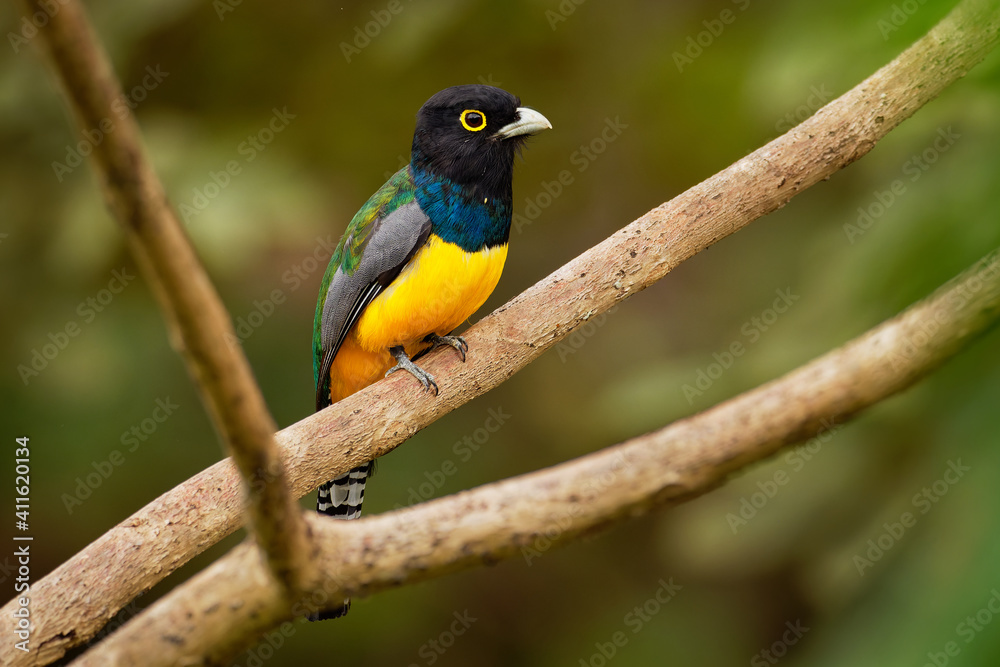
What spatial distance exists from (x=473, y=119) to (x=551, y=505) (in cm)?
Result: 281

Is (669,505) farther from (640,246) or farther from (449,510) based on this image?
(640,246)

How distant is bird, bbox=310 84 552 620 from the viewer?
413 centimetres

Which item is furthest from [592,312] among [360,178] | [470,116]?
[360,178]

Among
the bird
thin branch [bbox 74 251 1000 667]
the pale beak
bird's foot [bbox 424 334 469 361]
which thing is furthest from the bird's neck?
thin branch [bbox 74 251 1000 667]

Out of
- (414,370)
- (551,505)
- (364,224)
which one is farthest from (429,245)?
(551,505)

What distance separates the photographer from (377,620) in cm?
579

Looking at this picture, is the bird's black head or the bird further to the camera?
the bird's black head

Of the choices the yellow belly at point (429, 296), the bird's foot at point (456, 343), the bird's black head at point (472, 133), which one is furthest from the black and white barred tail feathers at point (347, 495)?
the bird's black head at point (472, 133)

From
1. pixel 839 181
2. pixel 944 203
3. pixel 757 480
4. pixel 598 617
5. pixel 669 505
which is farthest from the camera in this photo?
pixel 598 617

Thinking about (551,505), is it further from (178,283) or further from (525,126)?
(525,126)

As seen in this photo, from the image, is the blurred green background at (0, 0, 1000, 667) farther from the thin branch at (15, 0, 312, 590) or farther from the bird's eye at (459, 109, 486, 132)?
the thin branch at (15, 0, 312, 590)

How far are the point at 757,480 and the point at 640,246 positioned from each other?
4.41 ft

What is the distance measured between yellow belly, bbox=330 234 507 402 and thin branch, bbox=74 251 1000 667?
82.7 inches

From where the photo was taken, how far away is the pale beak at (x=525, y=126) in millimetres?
4379
